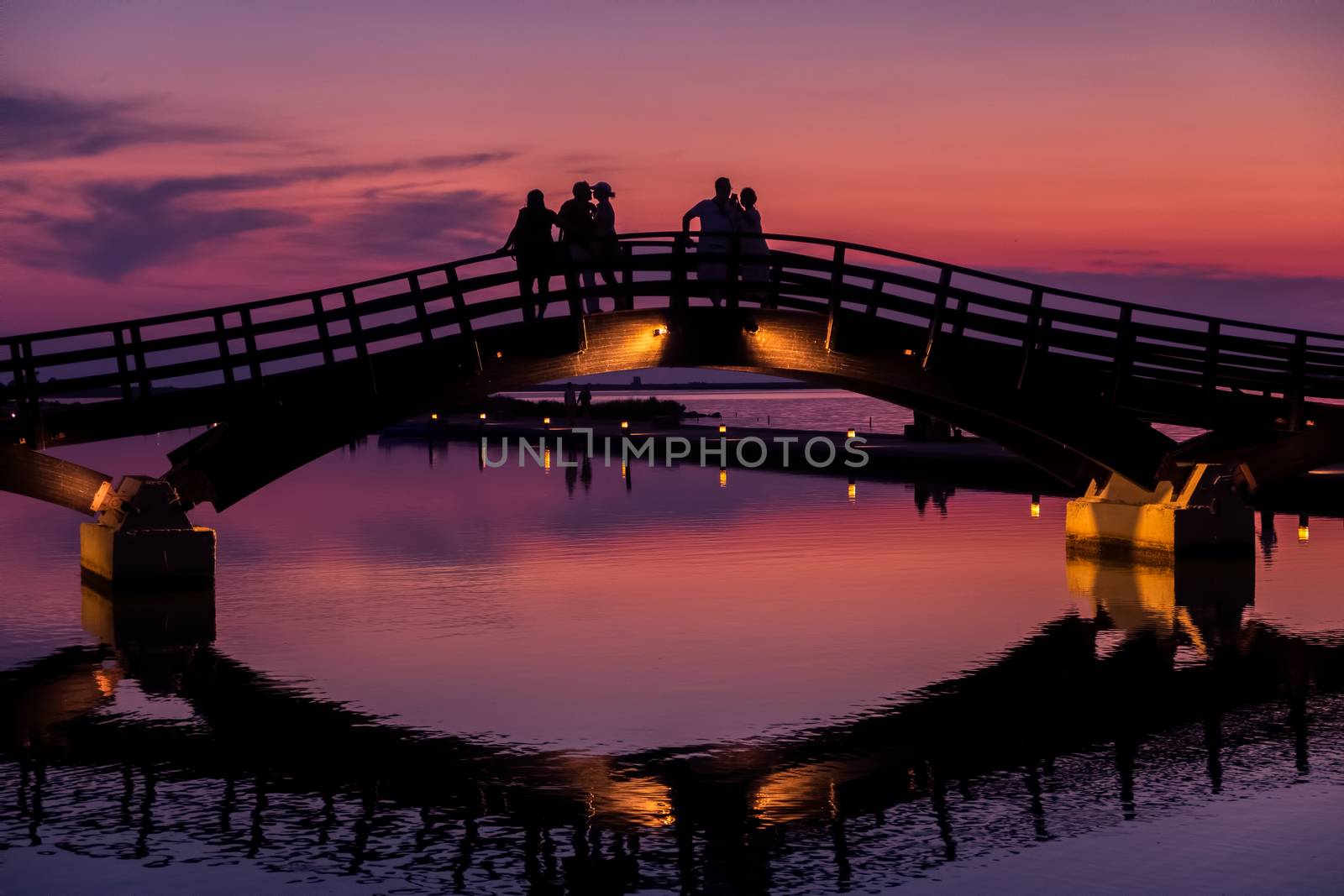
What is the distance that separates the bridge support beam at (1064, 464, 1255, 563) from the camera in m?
26.0

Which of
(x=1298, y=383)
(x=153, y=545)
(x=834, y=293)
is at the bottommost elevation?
(x=153, y=545)

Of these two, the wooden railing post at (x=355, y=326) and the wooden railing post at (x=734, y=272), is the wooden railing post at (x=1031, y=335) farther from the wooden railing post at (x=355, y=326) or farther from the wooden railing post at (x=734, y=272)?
the wooden railing post at (x=355, y=326)

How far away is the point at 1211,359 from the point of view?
1024 inches

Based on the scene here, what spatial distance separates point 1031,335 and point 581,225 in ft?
23.1

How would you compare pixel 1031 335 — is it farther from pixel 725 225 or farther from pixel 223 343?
pixel 223 343

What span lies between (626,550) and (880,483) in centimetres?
1956

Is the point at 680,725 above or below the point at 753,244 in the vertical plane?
below

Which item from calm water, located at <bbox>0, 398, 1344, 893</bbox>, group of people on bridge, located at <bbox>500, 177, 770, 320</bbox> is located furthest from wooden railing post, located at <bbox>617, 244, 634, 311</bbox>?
calm water, located at <bbox>0, 398, 1344, 893</bbox>

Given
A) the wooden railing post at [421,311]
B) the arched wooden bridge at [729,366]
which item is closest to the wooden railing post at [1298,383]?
the arched wooden bridge at [729,366]

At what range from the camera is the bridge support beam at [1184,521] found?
26.0 meters

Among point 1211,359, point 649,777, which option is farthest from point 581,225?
point 649,777

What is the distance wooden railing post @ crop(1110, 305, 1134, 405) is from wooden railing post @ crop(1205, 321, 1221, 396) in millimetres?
1121

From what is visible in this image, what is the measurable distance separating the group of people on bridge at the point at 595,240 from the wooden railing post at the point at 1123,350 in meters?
5.53

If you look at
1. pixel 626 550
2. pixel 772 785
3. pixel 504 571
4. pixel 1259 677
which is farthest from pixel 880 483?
pixel 772 785
